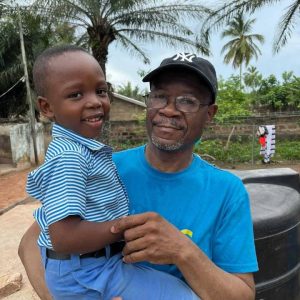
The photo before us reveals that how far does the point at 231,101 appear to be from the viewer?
14.6 m

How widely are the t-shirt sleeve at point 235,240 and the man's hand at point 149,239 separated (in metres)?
0.24

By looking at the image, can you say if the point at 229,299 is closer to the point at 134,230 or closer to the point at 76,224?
the point at 134,230

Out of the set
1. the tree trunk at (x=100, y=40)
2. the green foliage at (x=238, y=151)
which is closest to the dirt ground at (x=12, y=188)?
the tree trunk at (x=100, y=40)

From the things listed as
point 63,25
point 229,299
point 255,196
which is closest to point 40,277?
point 229,299

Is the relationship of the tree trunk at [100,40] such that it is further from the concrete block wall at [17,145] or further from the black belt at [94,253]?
the black belt at [94,253]

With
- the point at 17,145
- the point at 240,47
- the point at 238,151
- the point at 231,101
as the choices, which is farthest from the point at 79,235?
the point at 240,47

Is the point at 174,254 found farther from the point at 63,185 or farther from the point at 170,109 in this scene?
the point at 170,109

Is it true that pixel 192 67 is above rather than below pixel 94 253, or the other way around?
above

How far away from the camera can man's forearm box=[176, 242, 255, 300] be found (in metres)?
1.28

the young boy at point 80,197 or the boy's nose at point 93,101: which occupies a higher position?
the boy's nose at point 93,101

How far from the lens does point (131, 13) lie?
1159cm

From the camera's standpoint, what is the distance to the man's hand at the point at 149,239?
1226mm

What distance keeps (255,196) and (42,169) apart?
49.1 inches

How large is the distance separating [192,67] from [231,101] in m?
13.5
